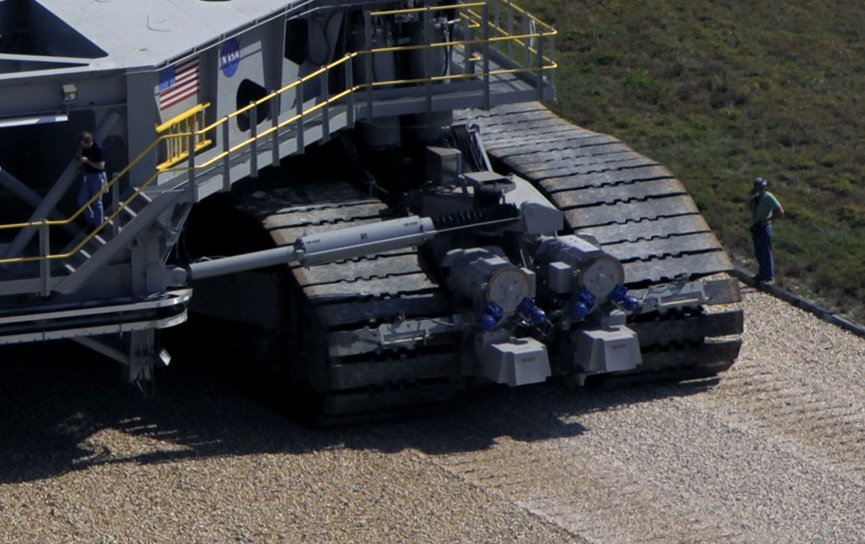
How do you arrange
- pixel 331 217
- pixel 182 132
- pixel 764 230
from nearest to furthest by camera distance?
1. pixel 182 132
2. pixel 331 217
3. pixel 764 230

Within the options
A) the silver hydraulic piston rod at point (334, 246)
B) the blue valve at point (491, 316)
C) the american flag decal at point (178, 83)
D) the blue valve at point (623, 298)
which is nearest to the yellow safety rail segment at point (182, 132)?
the american flag decal at point (178, 83)

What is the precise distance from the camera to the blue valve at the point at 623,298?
53.7 ft

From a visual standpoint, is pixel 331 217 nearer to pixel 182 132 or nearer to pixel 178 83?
pixel 182 132

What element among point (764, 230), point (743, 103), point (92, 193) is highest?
point (92, 193)

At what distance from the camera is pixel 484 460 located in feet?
51.4

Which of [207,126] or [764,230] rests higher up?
[207,126]

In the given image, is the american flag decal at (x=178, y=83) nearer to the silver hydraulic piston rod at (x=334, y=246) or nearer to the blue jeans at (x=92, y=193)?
the blue jeans at (x=92, y=193)

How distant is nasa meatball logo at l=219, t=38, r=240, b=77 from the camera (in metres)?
16.1

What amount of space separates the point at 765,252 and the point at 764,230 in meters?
0.23

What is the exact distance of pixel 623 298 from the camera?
645 inches

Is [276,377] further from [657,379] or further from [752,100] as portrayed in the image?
[752,100]

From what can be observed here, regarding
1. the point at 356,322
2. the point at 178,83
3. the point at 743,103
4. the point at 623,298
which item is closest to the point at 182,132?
the point at 178,83

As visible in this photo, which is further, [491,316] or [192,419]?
[192,419]

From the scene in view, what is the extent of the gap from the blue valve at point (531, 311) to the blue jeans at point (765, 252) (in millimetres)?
5372
